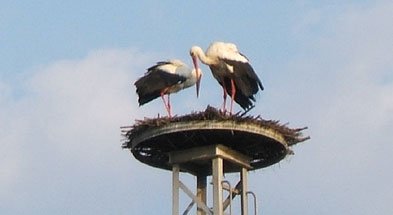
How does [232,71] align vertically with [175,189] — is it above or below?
above

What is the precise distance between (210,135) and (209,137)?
0.43 ft

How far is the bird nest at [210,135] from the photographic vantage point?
66.0 ft

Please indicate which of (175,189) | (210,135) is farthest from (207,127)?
(175,189)

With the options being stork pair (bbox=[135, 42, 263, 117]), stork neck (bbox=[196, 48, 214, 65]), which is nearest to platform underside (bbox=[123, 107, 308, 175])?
stork pair (bbox=[135, 42, 263, 117])

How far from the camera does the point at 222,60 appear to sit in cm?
2245

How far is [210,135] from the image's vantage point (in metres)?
20.6

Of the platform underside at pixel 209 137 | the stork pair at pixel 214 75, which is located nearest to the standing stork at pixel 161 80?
the stork pair at pixel 214 75

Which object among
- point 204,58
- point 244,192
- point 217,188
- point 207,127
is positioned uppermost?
point 204,58

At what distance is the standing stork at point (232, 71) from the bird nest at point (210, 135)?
4.33ft

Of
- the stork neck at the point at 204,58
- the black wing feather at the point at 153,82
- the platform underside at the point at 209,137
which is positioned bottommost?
the platform underside at the point at 209,137

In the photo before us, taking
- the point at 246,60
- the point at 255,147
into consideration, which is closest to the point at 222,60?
the point at 246,60

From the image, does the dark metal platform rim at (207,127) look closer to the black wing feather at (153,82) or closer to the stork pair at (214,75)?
the stork pair at (214,75)

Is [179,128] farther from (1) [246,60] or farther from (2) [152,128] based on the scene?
(1) [246,60]

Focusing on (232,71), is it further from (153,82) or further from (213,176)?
(213,176)
